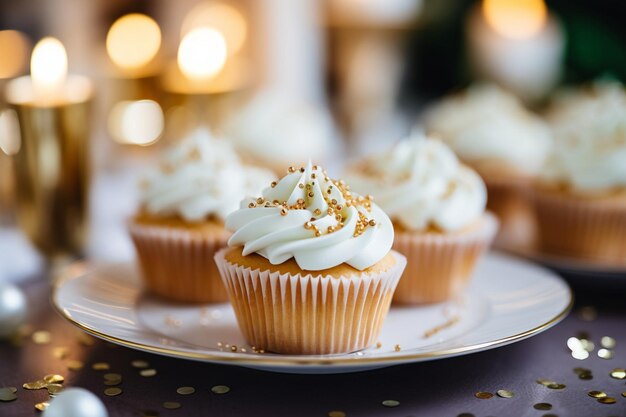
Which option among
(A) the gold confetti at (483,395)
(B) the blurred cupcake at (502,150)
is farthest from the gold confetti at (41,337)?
(B) the blurred cupcake at (502,150)

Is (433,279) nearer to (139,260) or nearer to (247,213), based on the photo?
(247,213)

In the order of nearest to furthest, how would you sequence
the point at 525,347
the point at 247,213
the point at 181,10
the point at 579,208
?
the point at 247,213 → the point at 525,347 → the point at 579,208 → the point at 181,10

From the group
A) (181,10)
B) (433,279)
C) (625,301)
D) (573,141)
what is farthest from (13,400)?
(181,10)

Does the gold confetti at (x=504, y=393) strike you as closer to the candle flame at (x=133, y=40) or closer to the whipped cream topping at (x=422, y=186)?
the whipped cream topping at (x=422, y=186)

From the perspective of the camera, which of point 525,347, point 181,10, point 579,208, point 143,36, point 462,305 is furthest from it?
point 181,10

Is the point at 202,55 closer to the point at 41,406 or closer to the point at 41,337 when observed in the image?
the point at 41,337

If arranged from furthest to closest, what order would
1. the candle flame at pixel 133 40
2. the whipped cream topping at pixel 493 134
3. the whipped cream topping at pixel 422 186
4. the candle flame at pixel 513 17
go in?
the candle flame at pixel 513 17
the candle flame at pixel 133 40
the whipped cream topping at pixel 493 134
the whipped cream topping at pixel 422 186

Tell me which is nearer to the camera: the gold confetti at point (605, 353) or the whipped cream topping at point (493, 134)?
the gold confetti at point (605, 353)

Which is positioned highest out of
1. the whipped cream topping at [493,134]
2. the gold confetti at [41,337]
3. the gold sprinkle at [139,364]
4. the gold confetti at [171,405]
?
the whipped cream topping at [493,134]

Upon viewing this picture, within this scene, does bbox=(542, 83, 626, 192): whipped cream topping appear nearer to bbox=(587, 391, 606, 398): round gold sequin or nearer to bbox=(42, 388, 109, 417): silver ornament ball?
bbox=(587, 391, 606, 398): round gold sequin
